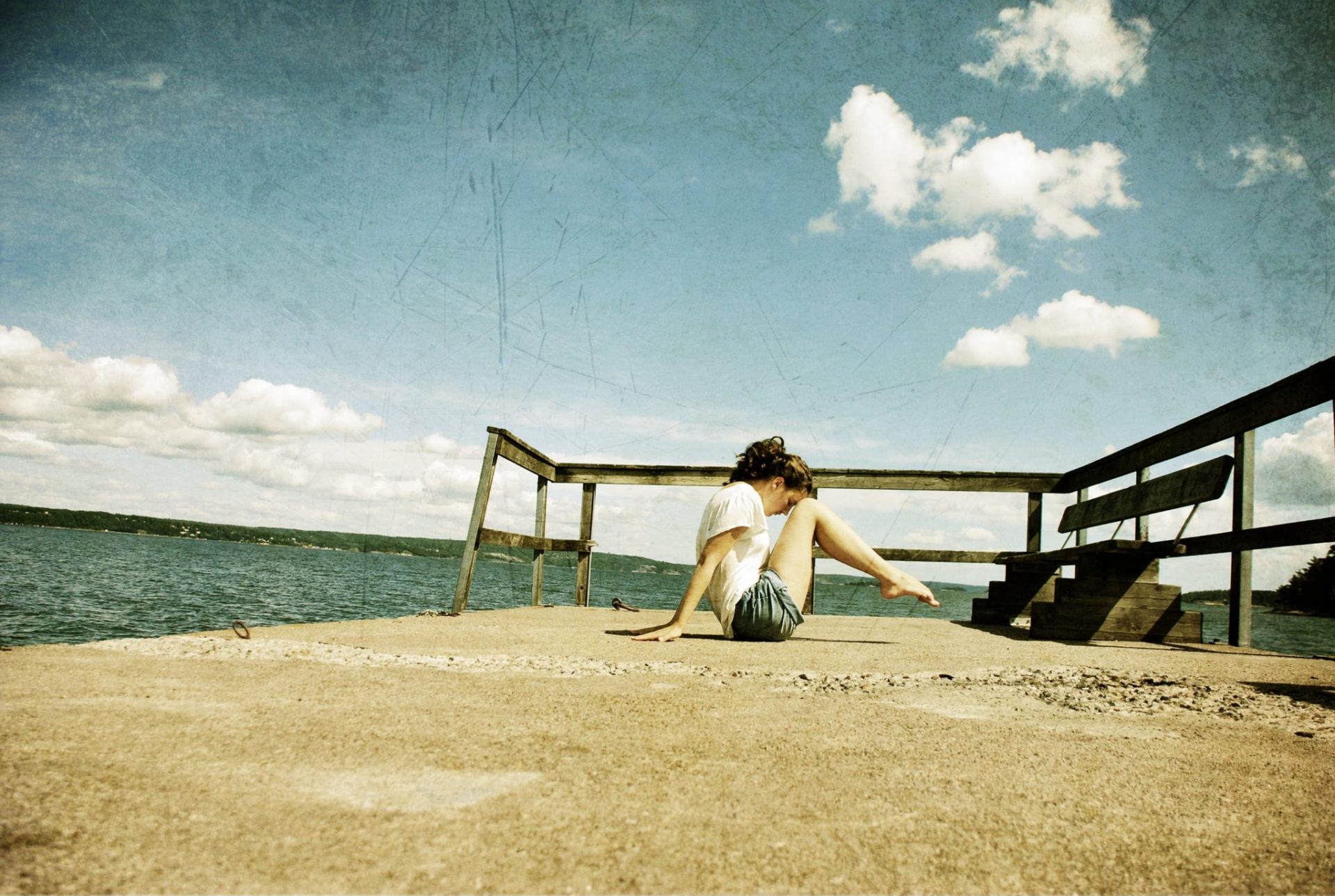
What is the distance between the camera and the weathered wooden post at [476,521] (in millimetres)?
5340

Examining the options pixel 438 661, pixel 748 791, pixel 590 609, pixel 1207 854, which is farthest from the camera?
pixel 590 609

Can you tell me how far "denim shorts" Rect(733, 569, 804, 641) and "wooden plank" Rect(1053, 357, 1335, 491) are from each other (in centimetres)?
288

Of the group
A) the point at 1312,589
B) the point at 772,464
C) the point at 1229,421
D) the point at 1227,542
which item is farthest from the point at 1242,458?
the point at 1312,589

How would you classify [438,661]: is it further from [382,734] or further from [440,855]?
[440,855]

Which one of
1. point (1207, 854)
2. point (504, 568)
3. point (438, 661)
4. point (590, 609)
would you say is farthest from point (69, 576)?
point (504, 568)

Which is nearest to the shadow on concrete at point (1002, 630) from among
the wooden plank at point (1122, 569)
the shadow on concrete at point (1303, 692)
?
the wooden plank at point (1122, 569)

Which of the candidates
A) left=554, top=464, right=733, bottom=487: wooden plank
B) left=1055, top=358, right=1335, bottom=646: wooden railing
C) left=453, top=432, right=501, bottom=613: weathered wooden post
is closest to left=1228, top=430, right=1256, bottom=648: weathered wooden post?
left=1055, top=358, right=1335, bottom=646: wooden railing

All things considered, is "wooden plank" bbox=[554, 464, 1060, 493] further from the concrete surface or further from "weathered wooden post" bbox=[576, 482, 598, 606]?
the concrete surface

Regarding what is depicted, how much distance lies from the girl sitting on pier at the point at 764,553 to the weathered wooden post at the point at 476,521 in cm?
158

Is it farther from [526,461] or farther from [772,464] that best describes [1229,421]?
[526,461]

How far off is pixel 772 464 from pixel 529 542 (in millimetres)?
2841

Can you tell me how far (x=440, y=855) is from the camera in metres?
1.10

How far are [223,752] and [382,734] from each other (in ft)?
1.09

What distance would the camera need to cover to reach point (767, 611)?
4.12 m
